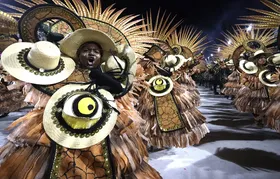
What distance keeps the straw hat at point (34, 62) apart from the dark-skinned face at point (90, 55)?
238 millimetres

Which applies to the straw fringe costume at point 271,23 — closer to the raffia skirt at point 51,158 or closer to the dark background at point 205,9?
the raffia skirt at point 51,158

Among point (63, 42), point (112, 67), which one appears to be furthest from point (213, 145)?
point (63, 42)

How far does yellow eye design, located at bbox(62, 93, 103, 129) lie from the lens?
149 centimetres

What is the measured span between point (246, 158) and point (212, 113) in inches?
168

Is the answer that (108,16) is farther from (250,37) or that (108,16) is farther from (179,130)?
(250,37)

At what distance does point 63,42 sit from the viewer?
186cm

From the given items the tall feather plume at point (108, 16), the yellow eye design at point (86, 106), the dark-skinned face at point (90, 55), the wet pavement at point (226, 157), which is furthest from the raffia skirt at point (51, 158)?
the wet pavement at point (226, 157)

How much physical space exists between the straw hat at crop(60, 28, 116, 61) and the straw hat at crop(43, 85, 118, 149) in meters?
0.41

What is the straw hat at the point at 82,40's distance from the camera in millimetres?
1791

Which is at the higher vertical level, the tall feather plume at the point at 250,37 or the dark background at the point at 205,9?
the dark background at the point at 205,9

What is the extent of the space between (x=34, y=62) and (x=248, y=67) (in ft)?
19.0

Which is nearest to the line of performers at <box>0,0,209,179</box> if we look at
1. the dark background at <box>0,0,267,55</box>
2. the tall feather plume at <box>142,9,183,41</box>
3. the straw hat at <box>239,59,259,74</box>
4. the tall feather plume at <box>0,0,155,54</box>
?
the tall feather plume at <box>0,0,155,54</box>

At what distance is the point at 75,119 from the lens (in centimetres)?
153

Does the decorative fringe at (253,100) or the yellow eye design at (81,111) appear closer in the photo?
the yellow eye design at (81,111)
